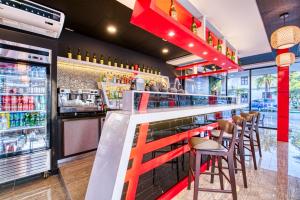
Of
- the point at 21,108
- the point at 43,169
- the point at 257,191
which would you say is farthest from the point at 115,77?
the point at 257,191

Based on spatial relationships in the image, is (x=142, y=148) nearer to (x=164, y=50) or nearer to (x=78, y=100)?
(x=78, y=100)

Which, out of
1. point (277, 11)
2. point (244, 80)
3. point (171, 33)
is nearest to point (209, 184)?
point (171, 33)

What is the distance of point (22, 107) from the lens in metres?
2.47

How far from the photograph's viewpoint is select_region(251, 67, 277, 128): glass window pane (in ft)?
22.4

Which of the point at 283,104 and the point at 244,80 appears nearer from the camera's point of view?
the point at 283,104

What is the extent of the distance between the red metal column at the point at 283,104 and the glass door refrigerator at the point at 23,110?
592cm

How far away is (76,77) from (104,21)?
4.87 ft

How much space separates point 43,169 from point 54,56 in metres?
1.83

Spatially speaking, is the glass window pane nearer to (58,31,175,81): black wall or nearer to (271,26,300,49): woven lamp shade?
(58,31,175,81): black wall

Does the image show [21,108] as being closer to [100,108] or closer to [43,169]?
[43,169]

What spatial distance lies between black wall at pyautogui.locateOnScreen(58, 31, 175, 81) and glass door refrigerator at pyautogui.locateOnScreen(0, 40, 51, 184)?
1.08 meters

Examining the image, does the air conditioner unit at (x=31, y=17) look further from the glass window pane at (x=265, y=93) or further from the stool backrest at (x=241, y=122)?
the glass window pane at (x=265, y=93)

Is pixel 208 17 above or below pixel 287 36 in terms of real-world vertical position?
above

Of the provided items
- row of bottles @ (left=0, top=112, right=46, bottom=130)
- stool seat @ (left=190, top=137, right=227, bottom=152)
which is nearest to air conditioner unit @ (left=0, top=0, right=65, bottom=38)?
row of bottles @ (left=0, top=112, right=46, bottom=130)
